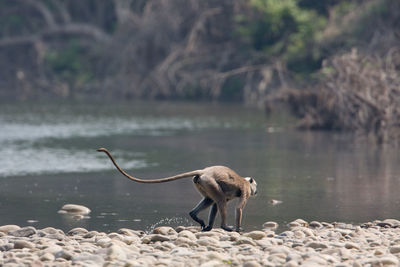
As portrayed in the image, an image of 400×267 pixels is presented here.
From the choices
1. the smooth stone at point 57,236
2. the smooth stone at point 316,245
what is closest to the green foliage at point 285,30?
the smooth stone at point 57,236

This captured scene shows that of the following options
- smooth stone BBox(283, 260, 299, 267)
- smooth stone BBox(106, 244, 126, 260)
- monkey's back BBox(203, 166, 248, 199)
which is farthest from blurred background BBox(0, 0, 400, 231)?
smooth stone BBox(283, 260, 299, 267)

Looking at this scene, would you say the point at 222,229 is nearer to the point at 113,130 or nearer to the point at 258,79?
the point at 113,130

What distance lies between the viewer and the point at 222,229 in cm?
947

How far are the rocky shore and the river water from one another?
91 cm

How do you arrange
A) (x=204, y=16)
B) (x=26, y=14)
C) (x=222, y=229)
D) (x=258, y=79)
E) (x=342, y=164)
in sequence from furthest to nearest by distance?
(x=26, y=14), (x=204, y=16), (x=258, y=79), (x=342, y=164), (x=222, y=229)

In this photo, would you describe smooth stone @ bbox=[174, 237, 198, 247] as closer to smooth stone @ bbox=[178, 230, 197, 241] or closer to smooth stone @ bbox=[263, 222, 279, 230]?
smooth stone @ bbox=[178, 230, 197, 241]

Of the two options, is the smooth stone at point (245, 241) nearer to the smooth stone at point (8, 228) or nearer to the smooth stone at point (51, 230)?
the smooth stone at point (51, 230)

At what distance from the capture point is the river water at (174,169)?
11055 millimetres

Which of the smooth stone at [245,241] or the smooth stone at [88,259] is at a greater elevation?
the smooth stone at [88,259]

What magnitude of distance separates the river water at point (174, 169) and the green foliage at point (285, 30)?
7835mm

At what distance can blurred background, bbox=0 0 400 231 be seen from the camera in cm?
1248

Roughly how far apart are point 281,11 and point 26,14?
25.4 meters

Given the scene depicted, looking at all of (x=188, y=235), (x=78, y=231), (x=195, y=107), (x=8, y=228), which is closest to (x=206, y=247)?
(x=188, y=235)

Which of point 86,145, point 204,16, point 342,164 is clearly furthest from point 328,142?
point 204,16
